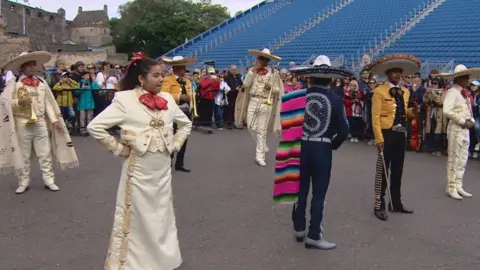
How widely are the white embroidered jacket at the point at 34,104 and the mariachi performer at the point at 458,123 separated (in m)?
5.71

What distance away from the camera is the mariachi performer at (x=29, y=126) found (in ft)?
23.1

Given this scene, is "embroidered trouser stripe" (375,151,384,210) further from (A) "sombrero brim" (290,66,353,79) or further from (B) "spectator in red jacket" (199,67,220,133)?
(B) "spectator in red jacket" (199,67,220,133)

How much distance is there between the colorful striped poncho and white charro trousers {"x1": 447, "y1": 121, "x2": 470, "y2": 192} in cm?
338

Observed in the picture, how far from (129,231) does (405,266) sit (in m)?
2.65

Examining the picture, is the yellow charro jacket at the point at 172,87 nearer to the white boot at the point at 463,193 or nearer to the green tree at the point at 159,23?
the white boot at the point at 463,193

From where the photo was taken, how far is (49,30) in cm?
6900

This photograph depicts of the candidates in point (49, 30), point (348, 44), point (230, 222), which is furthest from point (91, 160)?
point (49, 30)

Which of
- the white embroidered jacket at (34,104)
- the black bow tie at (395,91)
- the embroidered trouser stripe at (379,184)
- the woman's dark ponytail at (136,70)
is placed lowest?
the embroidered trouser stripe at (379,184)

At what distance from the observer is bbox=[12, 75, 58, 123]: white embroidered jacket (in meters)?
7.05

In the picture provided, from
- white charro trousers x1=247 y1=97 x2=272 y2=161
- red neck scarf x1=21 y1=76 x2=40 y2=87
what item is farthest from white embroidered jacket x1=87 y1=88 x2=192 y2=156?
white charro trousers x1=247 y1=97 x2=272 y2=161

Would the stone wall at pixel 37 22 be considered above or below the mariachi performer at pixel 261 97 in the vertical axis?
above

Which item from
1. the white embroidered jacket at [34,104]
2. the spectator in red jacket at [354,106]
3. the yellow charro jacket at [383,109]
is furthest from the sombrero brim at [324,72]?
the spectator in red jacket at [354,106]

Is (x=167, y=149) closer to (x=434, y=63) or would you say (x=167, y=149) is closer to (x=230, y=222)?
(x=230, y=222)

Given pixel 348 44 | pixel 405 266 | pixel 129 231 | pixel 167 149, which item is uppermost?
pixel 348 44
